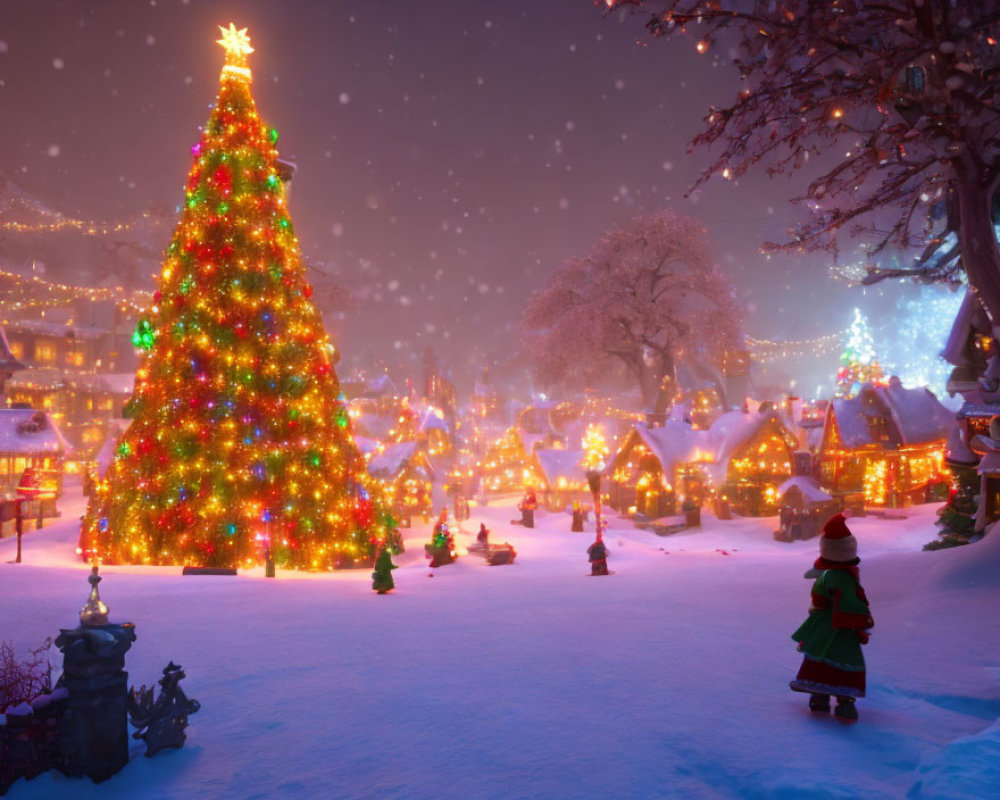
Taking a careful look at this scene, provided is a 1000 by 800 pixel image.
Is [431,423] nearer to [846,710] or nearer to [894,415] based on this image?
[894,415]

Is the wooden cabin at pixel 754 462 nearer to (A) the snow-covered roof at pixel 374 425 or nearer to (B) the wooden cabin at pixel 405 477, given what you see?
(B) the wooden cabin at pixel 405 477

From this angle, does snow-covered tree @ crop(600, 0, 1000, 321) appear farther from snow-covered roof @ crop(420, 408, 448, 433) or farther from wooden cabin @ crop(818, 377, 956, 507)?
snow-covered roof @ crop(420, 408, 448, 433)

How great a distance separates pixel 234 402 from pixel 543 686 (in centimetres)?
917

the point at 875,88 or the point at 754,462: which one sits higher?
the point at 875,88

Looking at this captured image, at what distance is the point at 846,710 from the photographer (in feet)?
14.1

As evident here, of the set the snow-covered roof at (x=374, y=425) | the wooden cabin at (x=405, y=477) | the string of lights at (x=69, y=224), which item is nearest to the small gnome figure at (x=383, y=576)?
the wooden cabin at (x=405, y=477)

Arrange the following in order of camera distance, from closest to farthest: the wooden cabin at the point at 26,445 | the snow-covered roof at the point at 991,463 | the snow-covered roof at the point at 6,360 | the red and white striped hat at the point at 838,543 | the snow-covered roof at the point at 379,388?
the red and white striped hat at the point at 838,543 → the snow-covered roof at the point at 991,463 → the snow-covered roof at the point at 6,360 → the wooden cabin at the point at 26,445 → the snow-covered roof at the point at 379,388

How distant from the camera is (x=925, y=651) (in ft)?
18.7

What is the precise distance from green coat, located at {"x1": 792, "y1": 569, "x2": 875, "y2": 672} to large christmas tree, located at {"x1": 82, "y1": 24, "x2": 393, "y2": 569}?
30.5 feet

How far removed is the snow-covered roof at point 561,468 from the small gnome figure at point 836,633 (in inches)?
992

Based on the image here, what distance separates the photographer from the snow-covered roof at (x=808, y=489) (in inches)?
784

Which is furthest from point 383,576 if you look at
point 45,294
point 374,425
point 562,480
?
point 45,294

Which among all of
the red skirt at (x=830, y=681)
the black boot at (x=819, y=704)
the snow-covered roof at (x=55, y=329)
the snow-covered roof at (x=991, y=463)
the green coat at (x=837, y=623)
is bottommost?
the black boot at (x=819, y=704)

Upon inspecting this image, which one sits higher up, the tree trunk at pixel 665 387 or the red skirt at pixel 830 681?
the tree trunk at pixel 665 387
